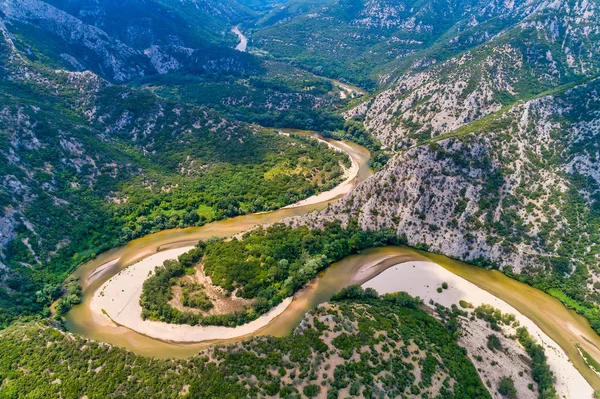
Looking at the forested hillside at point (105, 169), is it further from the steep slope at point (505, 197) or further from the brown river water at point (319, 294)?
the steep slope at point (505, 197)

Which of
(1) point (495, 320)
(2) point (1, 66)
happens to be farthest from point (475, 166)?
(2) point (1, 66)

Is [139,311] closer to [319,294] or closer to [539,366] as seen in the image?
[319,294]

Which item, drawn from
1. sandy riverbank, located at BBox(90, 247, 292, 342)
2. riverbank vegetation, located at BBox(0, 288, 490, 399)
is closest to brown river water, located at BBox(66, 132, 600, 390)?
sandy riverbank, located at BBox(90, 247, 292, 342)

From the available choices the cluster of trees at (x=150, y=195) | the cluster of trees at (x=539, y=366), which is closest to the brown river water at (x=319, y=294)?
the cluster of trees at (x=150, y=195)

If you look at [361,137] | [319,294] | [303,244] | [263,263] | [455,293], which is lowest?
[319,294]

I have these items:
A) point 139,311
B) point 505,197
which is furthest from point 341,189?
point 139,311
